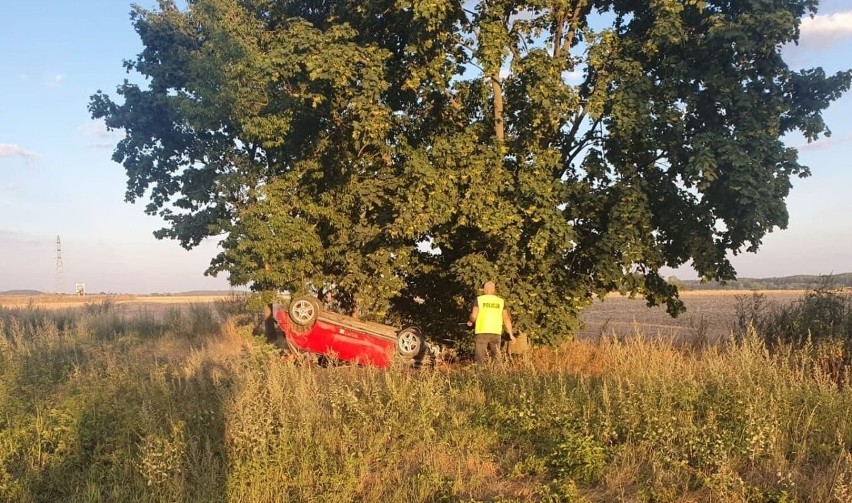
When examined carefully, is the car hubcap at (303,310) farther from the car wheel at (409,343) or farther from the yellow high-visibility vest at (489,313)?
the yellow high-visibility vest at (489,313)

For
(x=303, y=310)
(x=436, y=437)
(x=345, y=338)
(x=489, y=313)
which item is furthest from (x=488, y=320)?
(x=436, y=437)

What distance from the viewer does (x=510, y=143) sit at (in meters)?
12.2

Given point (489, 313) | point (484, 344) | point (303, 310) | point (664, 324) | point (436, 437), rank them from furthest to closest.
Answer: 1. point (664, 324)
2. point (303, 310)
3. point (484, 344)
4. point (489, 313)
5. point (436, 437)

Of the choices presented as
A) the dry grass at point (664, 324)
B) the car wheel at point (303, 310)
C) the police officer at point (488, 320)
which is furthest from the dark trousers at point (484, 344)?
the car wheel at point (303, 310)

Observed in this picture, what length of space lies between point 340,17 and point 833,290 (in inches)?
474

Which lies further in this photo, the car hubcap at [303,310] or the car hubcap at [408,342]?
the car hubcap at [303,310]

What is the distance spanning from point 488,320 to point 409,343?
2175 mm

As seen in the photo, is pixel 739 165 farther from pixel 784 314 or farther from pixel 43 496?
pixel 43 496

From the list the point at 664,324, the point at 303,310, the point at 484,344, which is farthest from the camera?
the point at 664,324

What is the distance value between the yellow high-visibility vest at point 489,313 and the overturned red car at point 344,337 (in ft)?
6.47

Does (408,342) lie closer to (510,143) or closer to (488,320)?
(488,320)

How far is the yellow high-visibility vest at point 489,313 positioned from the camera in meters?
11.3

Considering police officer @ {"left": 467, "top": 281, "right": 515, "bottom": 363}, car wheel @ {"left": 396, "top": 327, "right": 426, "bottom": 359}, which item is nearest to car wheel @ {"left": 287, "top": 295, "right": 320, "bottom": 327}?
car wheel @ {"left": 396, "top": 327, "right": 426, "bottom": 359}

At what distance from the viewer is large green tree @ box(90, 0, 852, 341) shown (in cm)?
1103
